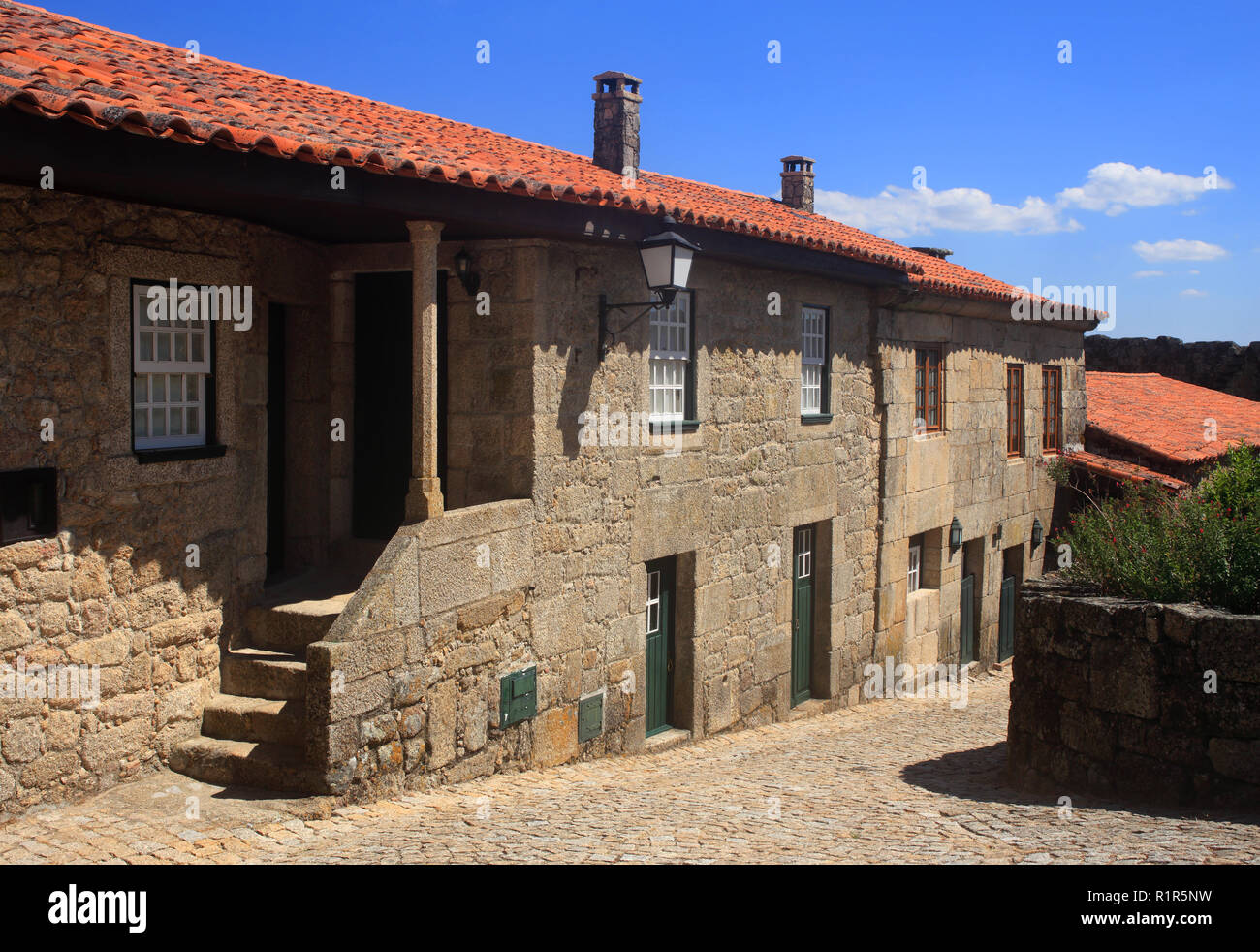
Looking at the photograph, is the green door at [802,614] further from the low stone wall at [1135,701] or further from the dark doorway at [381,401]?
the dark doorway at [381,401]

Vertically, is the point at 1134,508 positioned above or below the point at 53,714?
above

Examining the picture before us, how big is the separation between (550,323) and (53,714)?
412cm

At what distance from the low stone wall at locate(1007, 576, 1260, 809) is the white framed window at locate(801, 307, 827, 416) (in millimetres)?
4395

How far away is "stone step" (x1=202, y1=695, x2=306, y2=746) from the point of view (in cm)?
679

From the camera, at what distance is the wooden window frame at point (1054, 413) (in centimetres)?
1792

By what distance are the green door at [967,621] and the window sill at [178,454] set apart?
11316 mm

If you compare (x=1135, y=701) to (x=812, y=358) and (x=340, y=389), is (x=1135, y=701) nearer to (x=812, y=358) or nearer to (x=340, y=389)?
(x=812, y=358)

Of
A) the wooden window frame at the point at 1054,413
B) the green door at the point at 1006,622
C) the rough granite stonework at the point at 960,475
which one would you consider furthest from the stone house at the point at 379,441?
the wooden window frame at the point at 1054,413

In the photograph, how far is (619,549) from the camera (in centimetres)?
915

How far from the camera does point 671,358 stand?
9.80 m

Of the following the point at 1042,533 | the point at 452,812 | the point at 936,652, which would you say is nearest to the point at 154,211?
the point at 452,812

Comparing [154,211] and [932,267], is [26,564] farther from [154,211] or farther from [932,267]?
[932,267]

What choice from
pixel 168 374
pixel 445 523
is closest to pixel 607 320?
pixel 445 523
